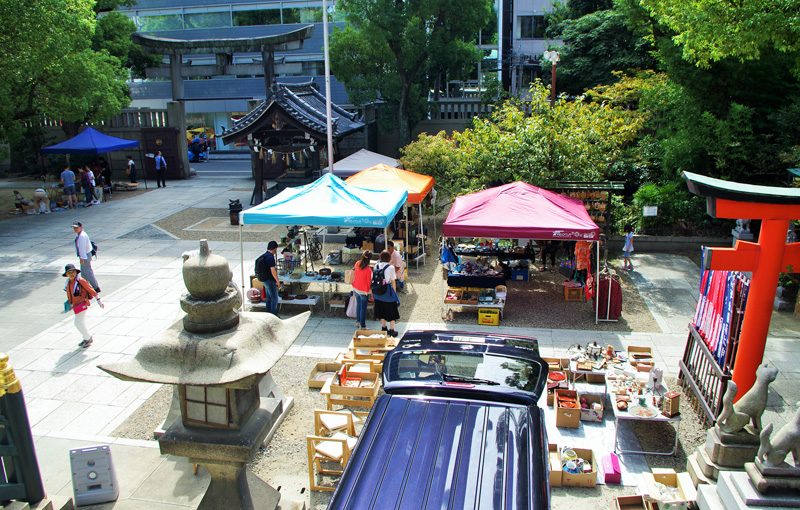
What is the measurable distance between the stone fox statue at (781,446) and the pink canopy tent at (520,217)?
6551 millimetres

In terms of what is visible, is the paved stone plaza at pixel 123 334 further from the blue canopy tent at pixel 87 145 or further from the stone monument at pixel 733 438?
the blue canopy tent at pixel 87 145

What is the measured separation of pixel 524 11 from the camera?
3928 cm

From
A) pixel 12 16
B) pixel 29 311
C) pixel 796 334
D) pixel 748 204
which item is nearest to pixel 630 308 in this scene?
pixel 796 334

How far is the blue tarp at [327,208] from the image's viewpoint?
12703mm

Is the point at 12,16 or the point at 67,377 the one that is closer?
the point at 67,377

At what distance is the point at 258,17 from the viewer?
40219 mm

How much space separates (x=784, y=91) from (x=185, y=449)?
17876mm

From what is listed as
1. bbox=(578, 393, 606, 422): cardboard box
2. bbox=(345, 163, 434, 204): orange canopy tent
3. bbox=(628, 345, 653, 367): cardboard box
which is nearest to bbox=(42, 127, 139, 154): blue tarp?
bbox=(345, 163, 434, 204): orange canopy tent

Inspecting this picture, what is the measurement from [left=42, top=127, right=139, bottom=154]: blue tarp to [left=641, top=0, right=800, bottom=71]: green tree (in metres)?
21.2

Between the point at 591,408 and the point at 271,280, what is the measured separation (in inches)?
256

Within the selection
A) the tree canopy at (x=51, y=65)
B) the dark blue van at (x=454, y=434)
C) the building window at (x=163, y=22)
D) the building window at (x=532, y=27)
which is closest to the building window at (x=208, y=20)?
the building window at (x=163, y=22)

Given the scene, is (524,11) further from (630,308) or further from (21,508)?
(21,508)

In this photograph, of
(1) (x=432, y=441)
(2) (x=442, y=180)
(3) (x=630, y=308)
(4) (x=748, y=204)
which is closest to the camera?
(1) (x=432, y=441)

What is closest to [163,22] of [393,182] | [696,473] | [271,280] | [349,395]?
[393,182]
